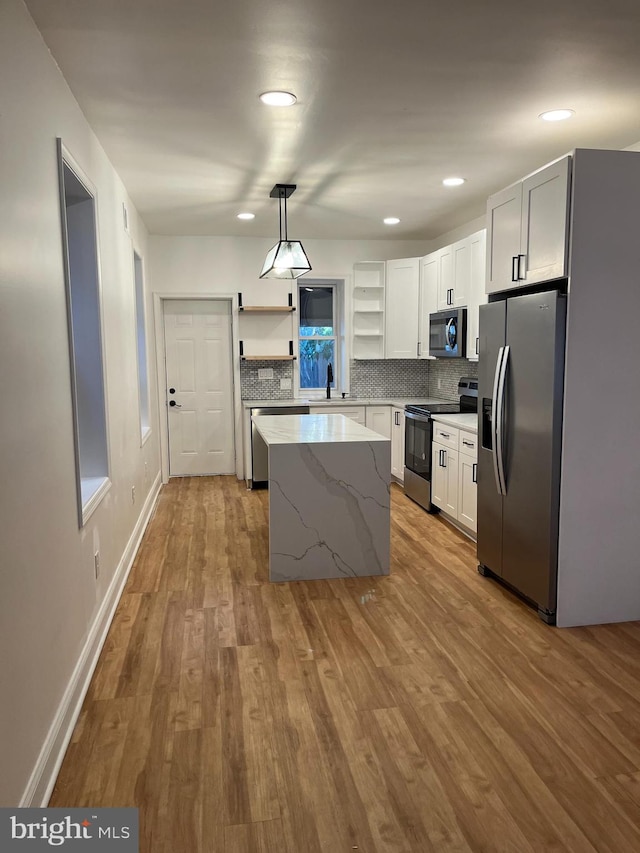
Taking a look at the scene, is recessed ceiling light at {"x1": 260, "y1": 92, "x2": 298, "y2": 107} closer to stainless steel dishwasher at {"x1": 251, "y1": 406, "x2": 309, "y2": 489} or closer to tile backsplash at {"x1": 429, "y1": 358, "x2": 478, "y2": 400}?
tile backsplash at {"x1": 429, "y1": 358, "x2": 478, "y2": 400}

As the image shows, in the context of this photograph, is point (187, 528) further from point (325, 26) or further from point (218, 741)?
point (325, 26)

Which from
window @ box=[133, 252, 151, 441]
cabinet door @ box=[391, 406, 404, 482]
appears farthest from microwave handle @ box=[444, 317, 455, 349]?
window @ box=[133, 252, 151, 441]

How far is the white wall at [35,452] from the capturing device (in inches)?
71.2

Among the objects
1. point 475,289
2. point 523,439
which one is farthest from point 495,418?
point 475,289

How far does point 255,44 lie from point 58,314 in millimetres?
1315

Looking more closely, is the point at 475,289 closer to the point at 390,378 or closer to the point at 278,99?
the point at 390,378

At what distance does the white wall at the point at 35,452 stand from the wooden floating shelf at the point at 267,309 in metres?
3.56

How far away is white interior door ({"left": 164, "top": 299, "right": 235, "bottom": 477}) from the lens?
696 centimetres

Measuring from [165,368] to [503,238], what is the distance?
14.1 ft

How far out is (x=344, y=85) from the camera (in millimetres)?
2883

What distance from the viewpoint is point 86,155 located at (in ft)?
10.6

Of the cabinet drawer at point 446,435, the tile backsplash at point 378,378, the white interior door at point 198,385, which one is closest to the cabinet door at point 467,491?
the cabinet drawer at point 446,435

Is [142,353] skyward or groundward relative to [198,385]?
skyward

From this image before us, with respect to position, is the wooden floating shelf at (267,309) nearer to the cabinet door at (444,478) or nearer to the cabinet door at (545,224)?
the cabinet door at (444,478)
